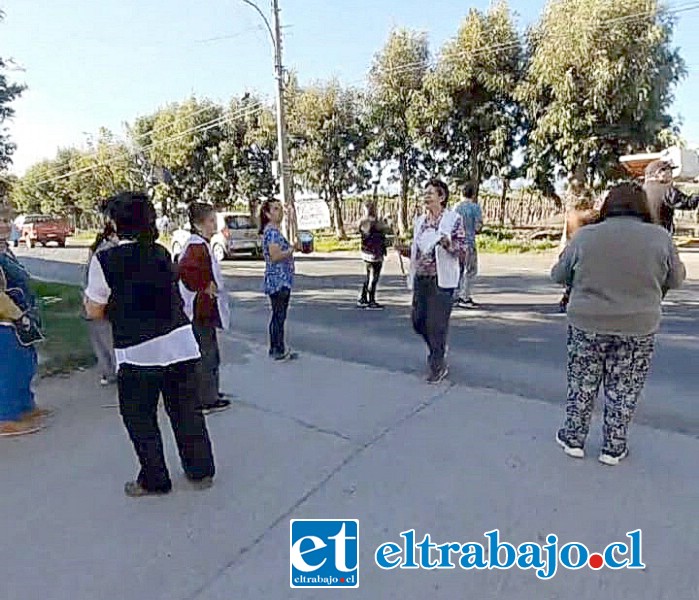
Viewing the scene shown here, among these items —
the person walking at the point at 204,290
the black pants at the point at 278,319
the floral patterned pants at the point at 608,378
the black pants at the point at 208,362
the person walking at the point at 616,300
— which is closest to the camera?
the person walking at the point at 616,300

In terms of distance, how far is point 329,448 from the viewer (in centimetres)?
398

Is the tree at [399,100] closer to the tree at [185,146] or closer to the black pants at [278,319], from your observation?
the tree at [185,146]

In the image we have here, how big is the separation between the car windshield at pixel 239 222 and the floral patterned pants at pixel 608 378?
1847cm

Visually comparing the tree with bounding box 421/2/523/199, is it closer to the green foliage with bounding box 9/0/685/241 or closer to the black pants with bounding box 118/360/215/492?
the green foliage with bounding box 9/0/685/241

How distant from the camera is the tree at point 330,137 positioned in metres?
25.4

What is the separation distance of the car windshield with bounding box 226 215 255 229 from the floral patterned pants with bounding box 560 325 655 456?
18.5 m

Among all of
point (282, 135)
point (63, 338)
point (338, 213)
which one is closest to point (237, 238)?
point (282, 135)

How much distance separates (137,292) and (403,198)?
74.2 feet

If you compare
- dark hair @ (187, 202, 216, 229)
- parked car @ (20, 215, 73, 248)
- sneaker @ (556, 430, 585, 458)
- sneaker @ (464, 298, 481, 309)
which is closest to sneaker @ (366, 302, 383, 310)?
sneaker @ (464, 298, 481, 309)

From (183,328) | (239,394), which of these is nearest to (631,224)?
(183,328)

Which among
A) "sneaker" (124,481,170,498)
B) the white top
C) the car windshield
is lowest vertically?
"sneaker" (124,481,170,498)

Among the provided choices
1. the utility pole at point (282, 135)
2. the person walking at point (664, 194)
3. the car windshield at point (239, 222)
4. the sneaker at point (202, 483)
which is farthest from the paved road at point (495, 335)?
the car windshield at point (239, 222)

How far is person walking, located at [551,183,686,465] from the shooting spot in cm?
339

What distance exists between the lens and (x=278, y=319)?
6.23 meters
